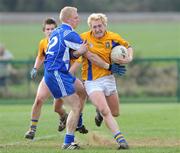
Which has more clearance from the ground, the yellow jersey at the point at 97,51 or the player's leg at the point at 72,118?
the yellow jersey at the point at 97,51

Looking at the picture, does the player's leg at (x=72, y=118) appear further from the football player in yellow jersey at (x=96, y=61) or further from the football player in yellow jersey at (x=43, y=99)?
the football player in yellow jersey at (x=43, y=99)

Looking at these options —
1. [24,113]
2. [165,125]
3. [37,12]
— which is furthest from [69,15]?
[37,12]

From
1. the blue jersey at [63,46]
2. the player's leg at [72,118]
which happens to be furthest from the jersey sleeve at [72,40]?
the player's leg at [72,118]

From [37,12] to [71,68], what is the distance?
153 ft

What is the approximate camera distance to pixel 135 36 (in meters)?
53.5

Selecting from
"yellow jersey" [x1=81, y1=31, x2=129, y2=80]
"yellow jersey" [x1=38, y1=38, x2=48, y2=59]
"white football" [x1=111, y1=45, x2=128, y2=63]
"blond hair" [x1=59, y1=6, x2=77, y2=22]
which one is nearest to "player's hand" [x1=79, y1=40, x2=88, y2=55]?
"blond hair" [x1=59, y1=6, x2=77, y2=22]

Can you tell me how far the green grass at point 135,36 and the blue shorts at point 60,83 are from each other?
29338mm

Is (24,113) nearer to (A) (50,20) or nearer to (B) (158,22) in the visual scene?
(A) (50,20)

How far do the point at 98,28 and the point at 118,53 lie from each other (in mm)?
508

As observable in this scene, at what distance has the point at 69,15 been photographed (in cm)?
1192

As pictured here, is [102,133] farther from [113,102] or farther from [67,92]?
[67,92]

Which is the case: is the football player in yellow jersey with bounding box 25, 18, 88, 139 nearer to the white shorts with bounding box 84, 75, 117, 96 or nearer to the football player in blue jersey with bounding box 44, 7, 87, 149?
the white shorts with bounding box 84, 75, 117, 96

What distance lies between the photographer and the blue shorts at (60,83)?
11.8m

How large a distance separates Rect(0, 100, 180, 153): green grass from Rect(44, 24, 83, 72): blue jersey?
1.26 m
